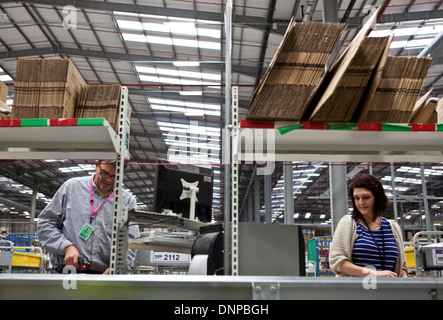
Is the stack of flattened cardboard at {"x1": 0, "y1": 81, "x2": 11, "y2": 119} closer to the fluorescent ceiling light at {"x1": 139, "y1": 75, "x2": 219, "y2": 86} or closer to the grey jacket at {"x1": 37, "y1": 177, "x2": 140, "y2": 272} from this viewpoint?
the grey jacket at {"x1": 37, "y1": 177, "x2": 140, "y2": 272}

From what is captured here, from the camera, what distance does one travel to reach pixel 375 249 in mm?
2365

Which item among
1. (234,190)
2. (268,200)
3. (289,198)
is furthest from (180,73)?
(234,190)

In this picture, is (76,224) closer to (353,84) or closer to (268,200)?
(353,84)

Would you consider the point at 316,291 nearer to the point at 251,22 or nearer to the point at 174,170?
the point at 174,170

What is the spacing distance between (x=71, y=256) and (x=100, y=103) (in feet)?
3.46

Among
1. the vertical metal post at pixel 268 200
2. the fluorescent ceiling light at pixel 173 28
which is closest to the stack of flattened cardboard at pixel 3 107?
the fluorescent ceiling light at pixel 173 28

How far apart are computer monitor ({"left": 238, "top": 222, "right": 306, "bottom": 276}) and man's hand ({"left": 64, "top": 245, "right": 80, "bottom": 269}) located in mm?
1358

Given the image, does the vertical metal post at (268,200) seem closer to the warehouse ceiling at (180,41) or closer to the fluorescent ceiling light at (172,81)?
the warehouse ceiling at (180,41)

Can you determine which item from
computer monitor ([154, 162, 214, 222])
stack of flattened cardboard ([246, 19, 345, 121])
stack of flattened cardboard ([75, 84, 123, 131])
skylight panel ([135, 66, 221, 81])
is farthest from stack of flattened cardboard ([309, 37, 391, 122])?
skylight panel ([135, 66, 221, 81])

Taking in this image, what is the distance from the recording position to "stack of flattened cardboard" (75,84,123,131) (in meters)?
2.33

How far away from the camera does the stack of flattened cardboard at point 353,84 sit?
1.99 m

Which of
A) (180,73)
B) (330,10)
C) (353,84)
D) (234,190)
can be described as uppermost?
(180,73)

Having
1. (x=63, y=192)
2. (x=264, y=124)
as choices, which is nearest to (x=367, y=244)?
(x=264, y=124)

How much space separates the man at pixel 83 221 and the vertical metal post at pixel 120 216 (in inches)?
32.0
